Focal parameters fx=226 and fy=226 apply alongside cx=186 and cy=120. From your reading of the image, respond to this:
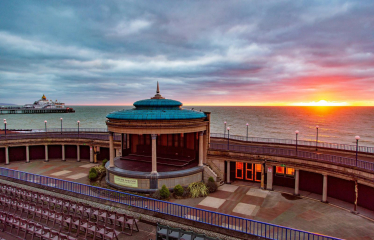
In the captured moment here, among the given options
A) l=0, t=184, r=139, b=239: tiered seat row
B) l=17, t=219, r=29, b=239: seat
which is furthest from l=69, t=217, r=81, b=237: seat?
l=17, t=219, r=29, b=239: seat

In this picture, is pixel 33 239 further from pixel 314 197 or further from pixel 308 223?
pixel 314 197

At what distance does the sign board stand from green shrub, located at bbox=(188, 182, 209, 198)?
5.42m

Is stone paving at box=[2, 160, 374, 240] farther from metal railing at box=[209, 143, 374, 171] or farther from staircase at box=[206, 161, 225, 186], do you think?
metal railing at box=[209, 143, 374, 171]

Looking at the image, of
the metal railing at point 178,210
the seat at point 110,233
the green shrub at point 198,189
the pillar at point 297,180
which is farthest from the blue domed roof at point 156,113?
the seat at point 110,233

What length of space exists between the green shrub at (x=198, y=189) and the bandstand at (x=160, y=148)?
870 mm

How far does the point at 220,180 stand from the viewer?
2564cm

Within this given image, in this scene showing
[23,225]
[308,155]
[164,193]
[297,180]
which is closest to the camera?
[23,225]

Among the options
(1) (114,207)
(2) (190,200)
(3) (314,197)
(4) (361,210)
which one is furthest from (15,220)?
(4) (361,210)

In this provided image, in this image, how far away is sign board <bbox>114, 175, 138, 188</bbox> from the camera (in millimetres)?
22255

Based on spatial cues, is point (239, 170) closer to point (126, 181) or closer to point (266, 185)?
point (266, 185)

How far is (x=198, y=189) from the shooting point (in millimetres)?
22188

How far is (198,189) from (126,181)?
283 inches

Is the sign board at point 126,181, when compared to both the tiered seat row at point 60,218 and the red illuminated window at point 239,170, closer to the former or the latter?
the tiered seat row at point 60,218

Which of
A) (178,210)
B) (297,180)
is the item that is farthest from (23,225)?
(297,180)
